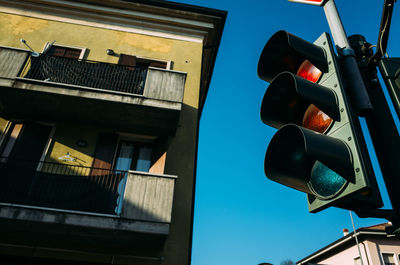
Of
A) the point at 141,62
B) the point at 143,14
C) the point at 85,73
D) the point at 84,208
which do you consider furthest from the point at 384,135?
the point at 143,14

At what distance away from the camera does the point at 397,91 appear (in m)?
1.72

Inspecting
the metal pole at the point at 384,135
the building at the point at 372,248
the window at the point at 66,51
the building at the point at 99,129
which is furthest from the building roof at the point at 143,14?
the building at the point at 372,248

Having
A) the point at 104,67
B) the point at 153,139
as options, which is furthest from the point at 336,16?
the point at 104,67

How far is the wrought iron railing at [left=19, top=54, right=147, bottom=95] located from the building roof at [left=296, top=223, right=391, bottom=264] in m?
15.7

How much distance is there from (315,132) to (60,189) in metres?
7.64

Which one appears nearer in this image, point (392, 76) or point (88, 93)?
point (392, 76)

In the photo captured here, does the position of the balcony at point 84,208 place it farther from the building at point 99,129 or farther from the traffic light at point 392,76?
the traffic light at point 392,76

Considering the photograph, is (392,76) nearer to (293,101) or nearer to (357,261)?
(293,101)

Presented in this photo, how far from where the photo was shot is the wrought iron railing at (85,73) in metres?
9.20

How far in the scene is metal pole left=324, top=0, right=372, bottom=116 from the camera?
172 centimetres

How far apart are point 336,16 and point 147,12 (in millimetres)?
11088

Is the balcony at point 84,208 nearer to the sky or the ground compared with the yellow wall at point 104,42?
nearer to the ground

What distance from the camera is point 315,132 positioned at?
1577 mm

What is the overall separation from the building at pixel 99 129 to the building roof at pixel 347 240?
14315 millimetres
